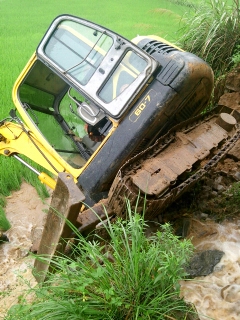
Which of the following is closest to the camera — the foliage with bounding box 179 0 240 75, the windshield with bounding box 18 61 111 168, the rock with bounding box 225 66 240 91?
the windshield with bounding box 18 61 111 168

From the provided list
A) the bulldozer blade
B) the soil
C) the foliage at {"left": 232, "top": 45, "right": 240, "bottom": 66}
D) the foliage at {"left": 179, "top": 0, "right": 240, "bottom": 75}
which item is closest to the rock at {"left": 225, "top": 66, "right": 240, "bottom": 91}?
the foliage at {"left": 232, "top": 45, "right": 240, "bottom": 66}

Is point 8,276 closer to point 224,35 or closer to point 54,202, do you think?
point 54,202

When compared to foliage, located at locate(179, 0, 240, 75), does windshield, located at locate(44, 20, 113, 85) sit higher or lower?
lower

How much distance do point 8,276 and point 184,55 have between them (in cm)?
248

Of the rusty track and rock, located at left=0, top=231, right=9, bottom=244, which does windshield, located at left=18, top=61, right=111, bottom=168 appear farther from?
rock, located at left=0, top=231, right=9, bottom=244

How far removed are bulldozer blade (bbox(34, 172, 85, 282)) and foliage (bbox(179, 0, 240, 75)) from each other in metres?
3.50

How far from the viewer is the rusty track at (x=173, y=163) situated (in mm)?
2643

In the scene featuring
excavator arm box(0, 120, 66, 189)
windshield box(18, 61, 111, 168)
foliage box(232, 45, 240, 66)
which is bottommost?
excavator arm box(0, 120, 66, 189)

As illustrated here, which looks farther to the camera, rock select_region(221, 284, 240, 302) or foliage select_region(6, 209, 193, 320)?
rock select_region(221, 284, 240, 302)

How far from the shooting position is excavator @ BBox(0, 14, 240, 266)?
278 cm

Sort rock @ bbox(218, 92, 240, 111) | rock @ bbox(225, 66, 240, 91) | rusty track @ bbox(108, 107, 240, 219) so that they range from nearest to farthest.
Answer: rusty track @ bbox(108, 107, 240, 219)
rock @ bbox(218, 92, 240, 111)
rock @ bbox(225, 66, 240, 91)

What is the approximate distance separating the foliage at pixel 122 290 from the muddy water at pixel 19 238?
45.1 inches

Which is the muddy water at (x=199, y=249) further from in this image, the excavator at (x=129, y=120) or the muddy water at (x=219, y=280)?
the excavator at (x=129, y=120)

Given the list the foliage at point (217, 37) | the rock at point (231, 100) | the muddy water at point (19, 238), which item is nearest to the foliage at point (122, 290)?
the muddy water at point (19, 238)
